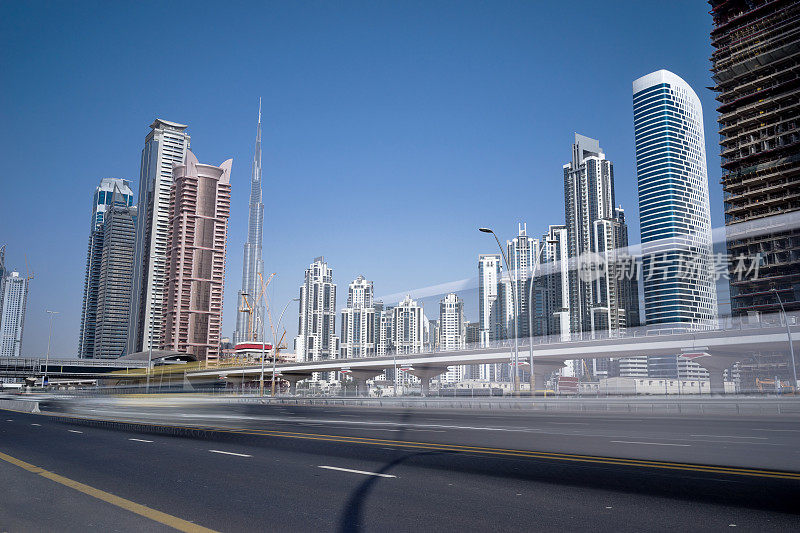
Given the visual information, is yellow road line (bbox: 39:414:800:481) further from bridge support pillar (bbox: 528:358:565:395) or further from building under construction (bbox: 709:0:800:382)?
building under construction (bbox: 709:0:800:382)

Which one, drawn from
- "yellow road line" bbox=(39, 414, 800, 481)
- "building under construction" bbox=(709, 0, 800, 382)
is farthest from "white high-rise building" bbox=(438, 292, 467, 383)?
"building under construction" bbox=(709, 0, 800, 382)

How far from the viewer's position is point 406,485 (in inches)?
340

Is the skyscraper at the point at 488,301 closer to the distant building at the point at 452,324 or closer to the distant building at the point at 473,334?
the distant building at the point at 473,334

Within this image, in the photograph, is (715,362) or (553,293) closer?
(715,362)

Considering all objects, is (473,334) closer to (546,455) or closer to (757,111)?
(546,455)

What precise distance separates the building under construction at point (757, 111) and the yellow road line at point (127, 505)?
119m

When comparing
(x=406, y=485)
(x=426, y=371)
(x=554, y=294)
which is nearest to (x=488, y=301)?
(x=554, y=294)

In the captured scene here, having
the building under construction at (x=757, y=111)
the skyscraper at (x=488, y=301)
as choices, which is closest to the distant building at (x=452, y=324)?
the skyscraper at (x=488, y=301)

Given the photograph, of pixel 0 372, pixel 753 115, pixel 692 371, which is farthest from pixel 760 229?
pixel 0 372

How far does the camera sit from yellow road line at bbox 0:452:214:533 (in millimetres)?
6266

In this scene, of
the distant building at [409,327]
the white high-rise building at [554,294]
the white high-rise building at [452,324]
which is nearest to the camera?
the white high-rise building at [554,294]

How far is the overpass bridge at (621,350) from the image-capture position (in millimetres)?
51219

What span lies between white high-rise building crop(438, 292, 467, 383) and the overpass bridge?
49.8 inches

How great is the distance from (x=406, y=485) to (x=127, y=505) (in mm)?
3662
